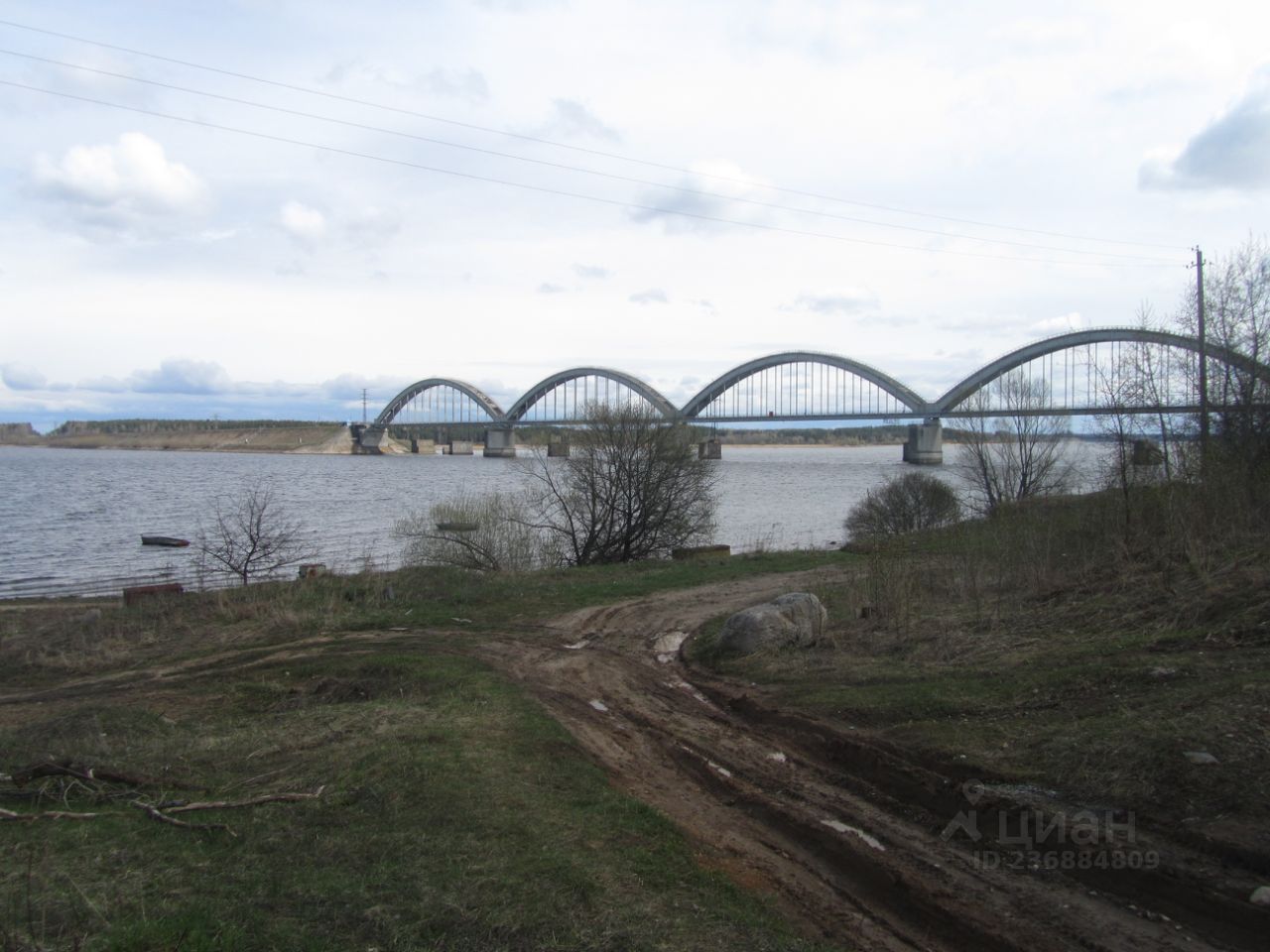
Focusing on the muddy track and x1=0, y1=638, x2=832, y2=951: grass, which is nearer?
x1=0, y1=638, x2=832, y2=951: grass

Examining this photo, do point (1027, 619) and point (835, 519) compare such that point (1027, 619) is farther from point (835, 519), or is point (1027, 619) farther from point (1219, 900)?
point (835, 519)

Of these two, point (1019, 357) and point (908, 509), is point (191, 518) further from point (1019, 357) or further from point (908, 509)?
point (1019, 357)

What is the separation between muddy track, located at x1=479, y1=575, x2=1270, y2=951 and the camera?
457 centimetres

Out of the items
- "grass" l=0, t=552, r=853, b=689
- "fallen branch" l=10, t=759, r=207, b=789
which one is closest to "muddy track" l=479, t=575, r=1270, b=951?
"fallen branch" l=10, t=759, r=207, b=789

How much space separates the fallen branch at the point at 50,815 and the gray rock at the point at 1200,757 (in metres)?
7.47

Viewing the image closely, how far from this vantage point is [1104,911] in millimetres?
4676

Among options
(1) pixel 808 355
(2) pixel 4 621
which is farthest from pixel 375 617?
(1) pixel 808 355

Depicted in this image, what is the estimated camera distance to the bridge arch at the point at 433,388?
149750mm

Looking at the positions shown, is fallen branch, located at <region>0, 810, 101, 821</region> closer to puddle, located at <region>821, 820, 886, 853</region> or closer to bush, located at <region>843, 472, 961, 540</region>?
puddle, located at <region>821, 820, 886, 853</region>

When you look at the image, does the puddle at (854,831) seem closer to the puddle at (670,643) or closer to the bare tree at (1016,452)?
the puddle at (670,643)

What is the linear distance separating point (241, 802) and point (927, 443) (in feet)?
357

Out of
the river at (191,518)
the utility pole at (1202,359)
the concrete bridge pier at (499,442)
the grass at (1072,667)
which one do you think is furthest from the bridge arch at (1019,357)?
the concrete bridge pier at (499,442)

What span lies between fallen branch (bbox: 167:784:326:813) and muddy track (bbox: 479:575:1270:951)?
7.81 feet

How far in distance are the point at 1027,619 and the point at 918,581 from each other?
12.1ft
